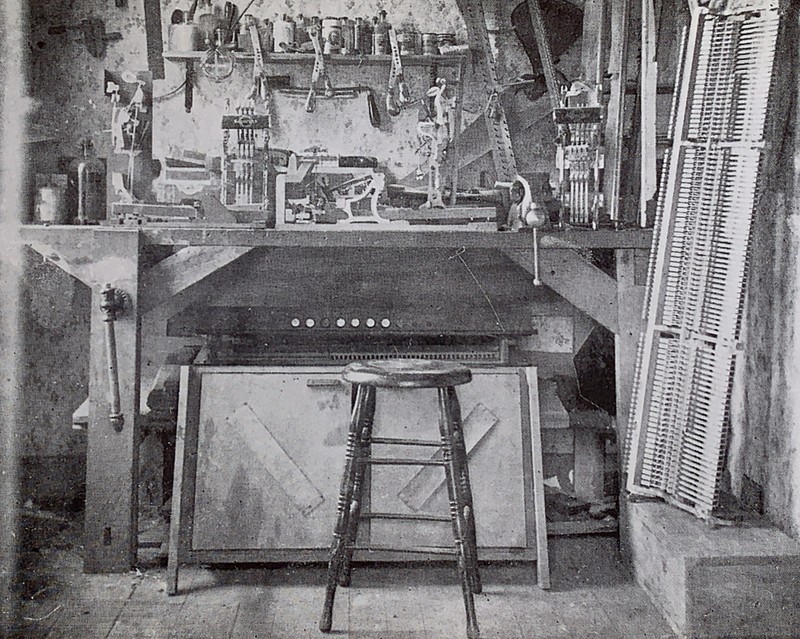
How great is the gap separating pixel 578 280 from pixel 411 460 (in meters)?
1.16

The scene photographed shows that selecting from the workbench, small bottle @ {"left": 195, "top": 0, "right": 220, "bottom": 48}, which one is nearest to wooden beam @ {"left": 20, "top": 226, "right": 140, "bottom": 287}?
the workbench

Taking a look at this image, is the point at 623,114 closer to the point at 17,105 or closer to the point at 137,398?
the point at 137,398

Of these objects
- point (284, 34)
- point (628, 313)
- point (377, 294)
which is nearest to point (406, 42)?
point (284, 34)

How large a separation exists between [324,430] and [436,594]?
0.76 metres

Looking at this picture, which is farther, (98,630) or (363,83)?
(363,83)

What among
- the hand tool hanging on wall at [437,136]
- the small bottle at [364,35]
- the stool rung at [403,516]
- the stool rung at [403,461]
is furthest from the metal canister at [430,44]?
the stool rung at [403,516]

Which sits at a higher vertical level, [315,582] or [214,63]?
[214,63]

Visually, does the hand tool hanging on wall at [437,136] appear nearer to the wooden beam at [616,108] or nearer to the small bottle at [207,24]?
the wooden beam at [616,108]

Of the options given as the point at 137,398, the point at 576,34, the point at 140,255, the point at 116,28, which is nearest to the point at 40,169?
the point at 116,28

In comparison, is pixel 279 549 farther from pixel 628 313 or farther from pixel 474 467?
pixel 628 313

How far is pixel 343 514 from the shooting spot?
279cm

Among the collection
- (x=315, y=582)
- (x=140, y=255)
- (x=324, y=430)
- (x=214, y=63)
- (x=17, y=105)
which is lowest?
(x=315, y=582)

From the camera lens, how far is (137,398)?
3266mm

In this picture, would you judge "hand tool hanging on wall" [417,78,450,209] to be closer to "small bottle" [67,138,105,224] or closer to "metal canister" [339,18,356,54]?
"metal canister" [339,18,356,54]
